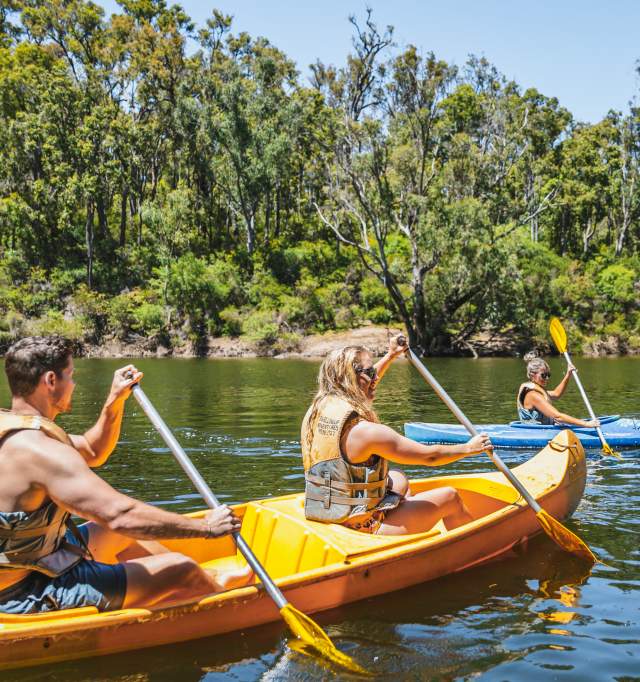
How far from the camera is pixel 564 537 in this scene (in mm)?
5492

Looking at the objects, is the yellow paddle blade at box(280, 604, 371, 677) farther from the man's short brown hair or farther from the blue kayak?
the blue kayak

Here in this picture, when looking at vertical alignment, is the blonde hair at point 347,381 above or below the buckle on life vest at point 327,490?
above

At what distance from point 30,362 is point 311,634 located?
2027 millimetres

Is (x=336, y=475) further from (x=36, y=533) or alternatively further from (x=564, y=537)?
(x=36, y=533)

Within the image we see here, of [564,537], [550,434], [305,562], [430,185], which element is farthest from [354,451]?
[430,185]

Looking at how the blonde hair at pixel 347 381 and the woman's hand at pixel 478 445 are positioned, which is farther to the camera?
the woman's hand at pixel 478 445

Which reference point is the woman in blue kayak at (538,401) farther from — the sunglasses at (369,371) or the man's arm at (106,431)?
the man's arm at (106,431)

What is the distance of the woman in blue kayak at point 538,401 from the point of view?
9344mm

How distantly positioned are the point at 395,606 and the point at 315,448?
1.10 meters

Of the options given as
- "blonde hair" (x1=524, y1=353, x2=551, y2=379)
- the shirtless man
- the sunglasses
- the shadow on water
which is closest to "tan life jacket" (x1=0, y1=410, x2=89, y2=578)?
the shirtless man

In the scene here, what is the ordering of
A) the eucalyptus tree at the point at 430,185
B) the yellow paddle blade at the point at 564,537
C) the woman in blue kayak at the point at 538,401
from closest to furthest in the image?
the yellow paddle blade at the point at 564,537, the woman in blue kayak at the point at 538,401, the eucalyptus tree at the point at 430,185

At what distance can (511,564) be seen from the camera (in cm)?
552

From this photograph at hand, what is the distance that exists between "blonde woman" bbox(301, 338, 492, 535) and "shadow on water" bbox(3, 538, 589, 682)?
0.53 metres

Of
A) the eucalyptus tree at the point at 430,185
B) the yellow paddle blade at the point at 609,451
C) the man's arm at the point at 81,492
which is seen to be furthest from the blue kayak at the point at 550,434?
the eucalyptus tree at the point at 430,185
